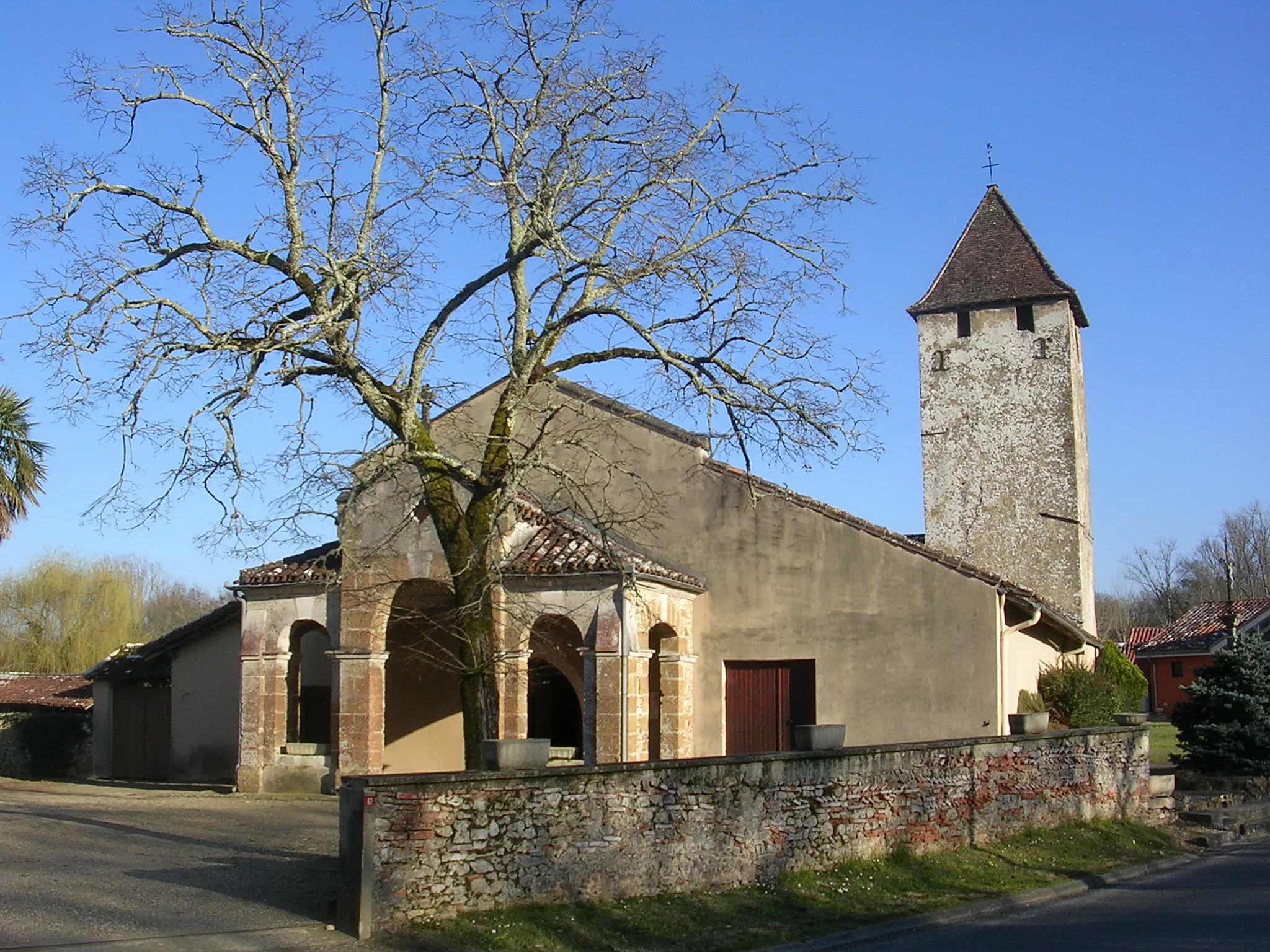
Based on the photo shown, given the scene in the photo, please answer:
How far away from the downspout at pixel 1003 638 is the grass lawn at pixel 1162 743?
470cm

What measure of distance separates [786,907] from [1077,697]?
14.8 m

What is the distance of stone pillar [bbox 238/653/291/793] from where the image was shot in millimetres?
20828

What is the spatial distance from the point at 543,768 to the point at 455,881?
118 centimetres

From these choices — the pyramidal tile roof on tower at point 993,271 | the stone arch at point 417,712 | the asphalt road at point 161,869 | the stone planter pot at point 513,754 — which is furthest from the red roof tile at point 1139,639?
the stone planter pot at point 513,754

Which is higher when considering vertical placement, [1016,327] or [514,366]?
[1016,327]

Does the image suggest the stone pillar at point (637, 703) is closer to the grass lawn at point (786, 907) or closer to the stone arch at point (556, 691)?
the stone arch at point (556, 691)

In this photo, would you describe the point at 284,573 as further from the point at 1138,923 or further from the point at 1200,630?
the point at 1200,630

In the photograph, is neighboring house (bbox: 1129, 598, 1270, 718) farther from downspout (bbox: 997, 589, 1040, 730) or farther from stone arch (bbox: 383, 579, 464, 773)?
stone arch (bbox: 383, 579, 464, 773)

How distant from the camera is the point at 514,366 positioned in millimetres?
13016

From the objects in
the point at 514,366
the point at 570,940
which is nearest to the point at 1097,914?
the point at 570,940

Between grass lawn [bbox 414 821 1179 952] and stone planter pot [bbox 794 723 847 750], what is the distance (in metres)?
1.22

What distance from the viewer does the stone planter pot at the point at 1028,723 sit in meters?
16.8

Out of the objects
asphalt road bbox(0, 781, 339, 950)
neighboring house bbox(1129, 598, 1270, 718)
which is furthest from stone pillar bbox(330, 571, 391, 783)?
neighboring house bbox(1129, 598, 1270, 718)

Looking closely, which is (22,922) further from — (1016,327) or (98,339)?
(1016,327)
